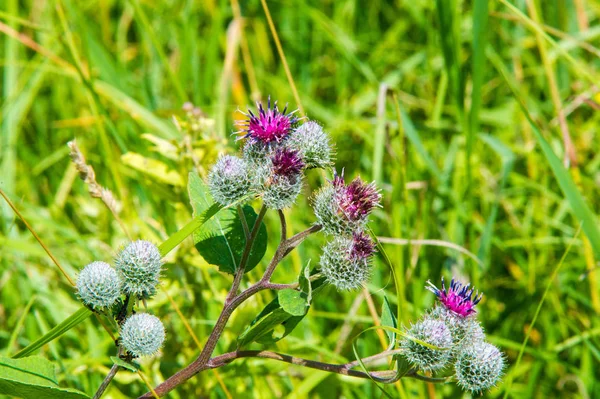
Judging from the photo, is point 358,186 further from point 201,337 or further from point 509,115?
point 509,115

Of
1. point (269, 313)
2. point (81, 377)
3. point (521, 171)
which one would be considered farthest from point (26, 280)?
point (521, 171)

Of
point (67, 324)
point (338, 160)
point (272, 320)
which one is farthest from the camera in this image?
point (338, 160)

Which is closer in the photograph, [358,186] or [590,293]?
[358,186]

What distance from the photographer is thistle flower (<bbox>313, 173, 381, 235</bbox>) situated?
1561mm

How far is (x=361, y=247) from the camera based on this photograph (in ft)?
5.31

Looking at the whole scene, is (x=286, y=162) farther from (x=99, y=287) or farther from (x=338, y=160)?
(x=338, y=160)

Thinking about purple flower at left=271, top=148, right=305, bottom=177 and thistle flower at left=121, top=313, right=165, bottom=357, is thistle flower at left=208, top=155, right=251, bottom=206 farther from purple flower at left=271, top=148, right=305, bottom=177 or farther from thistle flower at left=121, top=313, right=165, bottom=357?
thistle flower at left=121, top=313, right=165, bottom=357

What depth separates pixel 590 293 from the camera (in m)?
3.18

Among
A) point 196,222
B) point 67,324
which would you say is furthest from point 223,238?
point 67,324

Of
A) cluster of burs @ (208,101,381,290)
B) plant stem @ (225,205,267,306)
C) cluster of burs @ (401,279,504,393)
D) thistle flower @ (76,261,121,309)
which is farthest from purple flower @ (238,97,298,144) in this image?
cluster of burs @ (401,279,504,393)

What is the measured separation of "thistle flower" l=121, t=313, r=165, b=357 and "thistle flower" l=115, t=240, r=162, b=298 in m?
0.09

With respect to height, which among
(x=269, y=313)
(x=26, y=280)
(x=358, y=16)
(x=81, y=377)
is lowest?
(x=269, y=313)

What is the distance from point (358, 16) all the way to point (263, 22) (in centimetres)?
70

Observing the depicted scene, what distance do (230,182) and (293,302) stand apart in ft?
1.09
